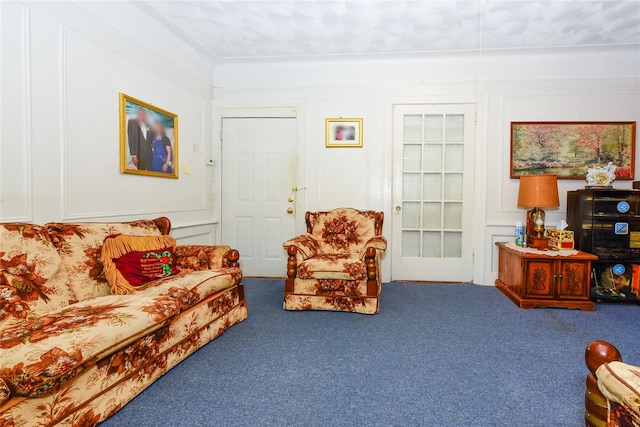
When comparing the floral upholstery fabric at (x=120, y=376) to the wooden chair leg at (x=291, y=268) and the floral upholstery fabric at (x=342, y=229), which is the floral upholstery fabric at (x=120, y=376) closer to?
the wooden chair leg at (x=291, y=268)

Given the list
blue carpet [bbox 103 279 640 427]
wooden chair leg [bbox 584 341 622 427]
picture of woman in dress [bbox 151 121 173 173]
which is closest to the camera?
wooden chair leg [bbox 584 341 622 427]

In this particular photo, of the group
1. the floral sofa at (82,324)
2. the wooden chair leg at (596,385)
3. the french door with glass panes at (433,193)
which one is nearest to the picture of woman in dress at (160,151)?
the floral sofa at (82,324)

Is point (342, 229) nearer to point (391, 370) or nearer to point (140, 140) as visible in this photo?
point (391, 370)

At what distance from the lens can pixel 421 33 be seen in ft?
10.9

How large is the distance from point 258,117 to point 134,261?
2.50 m

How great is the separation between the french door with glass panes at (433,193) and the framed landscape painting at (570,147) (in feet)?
1.72

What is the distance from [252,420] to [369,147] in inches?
123

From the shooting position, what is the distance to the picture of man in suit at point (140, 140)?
9.23ft

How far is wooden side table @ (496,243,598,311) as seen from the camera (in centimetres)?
305

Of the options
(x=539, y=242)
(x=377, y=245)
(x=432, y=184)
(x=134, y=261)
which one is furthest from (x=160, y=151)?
(x=539, y=242)

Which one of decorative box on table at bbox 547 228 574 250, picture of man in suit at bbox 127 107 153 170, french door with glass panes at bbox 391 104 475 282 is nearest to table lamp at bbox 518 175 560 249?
decorative box on table at bbox 547 228 574 250

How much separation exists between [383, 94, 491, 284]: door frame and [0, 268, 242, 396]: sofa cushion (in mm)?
2895

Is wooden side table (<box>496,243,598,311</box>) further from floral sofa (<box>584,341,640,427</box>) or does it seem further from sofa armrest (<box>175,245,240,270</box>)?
sofa armrest (<box>175,245,240,270</box>)

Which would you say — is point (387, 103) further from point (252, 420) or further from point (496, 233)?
point (252, 420)
